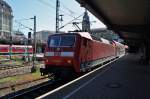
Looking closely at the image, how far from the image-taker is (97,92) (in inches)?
490

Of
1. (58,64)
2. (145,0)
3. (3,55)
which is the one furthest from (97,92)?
(3,55)

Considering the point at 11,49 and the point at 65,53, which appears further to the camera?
the point at 11,49

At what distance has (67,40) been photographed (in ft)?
60.0

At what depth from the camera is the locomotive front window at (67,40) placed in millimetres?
18094

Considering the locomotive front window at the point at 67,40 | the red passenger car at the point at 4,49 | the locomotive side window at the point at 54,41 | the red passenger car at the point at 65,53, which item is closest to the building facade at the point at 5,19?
the red passenger car at the point at 4,49

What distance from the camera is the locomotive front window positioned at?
18.1 m

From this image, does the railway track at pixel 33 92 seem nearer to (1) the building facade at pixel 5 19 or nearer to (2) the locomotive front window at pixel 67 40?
(2) the locomotive front window at pixel 67 40

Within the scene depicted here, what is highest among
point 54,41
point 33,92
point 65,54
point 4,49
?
point 54,41

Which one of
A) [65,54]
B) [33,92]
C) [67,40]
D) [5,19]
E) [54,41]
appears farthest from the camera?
[5,19]

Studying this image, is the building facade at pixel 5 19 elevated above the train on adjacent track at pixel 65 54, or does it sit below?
above

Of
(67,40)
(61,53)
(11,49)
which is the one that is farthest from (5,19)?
(61,53)

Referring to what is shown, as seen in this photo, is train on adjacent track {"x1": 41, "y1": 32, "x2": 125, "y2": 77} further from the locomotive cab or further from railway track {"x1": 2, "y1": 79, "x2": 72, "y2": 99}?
railway track {"x1": 2, "y1": 79, "x2": 72, "y2": 99}

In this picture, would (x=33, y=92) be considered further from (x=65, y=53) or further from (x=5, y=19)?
(x=5, y=19)

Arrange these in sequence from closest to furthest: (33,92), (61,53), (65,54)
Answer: (33,92) → (65,54) → (61,53)
